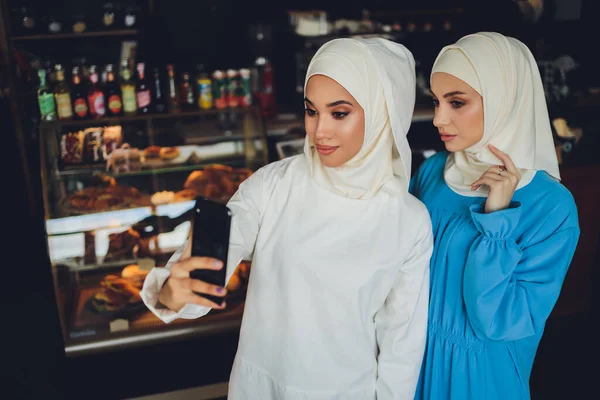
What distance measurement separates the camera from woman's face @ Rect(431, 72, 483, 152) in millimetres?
1882

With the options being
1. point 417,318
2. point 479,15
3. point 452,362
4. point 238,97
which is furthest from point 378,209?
point 479,15

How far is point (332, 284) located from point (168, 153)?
1.94m

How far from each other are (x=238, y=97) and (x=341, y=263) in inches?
80.4

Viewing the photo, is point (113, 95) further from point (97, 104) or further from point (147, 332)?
point (147, 332)

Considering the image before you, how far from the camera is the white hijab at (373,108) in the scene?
63.6 inches

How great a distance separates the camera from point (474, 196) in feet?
6.56

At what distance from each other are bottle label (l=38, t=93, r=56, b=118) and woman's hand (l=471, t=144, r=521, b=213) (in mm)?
2451

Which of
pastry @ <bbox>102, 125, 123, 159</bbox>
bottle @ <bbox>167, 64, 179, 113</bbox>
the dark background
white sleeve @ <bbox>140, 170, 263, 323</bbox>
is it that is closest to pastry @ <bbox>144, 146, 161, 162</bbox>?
pastry @ <bbox>102, 125, 123, 159</bbox>

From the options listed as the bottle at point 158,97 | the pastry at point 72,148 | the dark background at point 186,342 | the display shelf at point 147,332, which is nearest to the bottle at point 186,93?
the bottle at point 158,97

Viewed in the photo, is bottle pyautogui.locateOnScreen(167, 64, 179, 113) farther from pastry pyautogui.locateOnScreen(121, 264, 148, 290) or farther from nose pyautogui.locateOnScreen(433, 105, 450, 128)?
nose pyautogui.locateOnScreen(433, 105, 450, 128)

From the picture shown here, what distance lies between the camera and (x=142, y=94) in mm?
3340

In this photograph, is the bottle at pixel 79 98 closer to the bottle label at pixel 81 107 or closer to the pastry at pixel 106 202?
the bottle label at pixel 81 107

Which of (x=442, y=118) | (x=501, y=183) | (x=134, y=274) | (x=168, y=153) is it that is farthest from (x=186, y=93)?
(x=501, y=183)

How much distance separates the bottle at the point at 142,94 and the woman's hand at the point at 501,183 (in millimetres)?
2166
